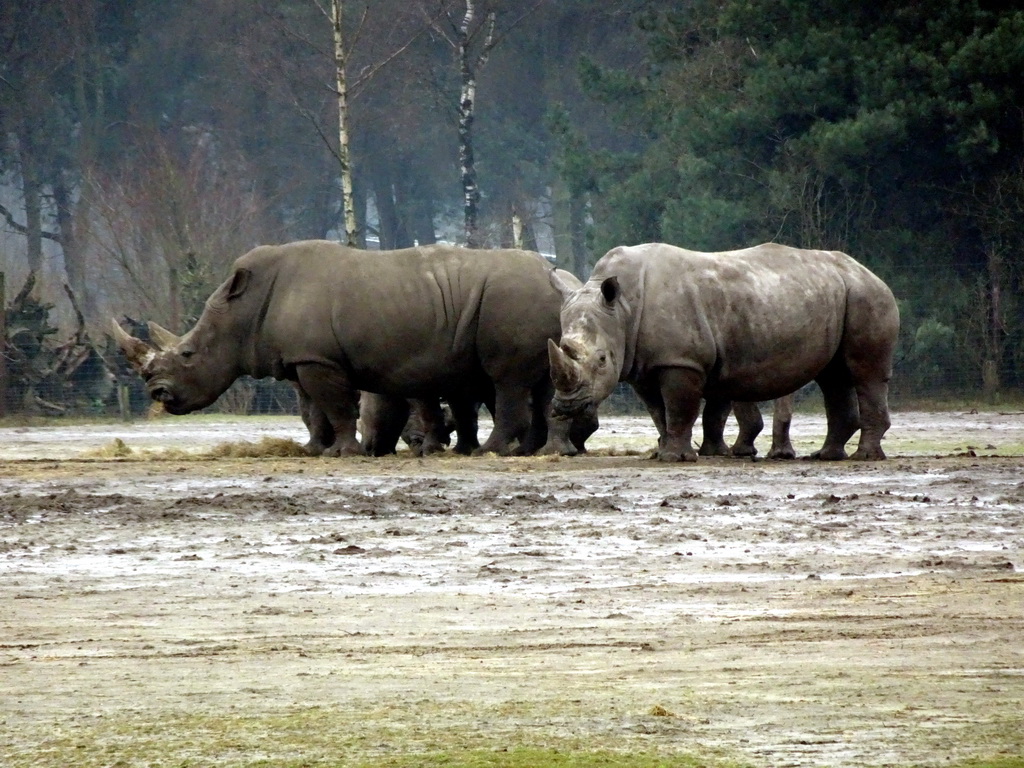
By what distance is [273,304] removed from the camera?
16906 mm

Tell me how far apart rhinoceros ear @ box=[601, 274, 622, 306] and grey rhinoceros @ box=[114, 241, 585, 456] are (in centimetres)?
138

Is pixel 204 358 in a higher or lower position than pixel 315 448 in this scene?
higher

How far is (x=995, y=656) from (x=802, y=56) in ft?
70.1

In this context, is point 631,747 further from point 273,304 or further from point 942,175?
point 942,175

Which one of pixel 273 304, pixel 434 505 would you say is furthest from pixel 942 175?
pixel 434 505

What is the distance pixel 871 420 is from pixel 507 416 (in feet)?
9.22

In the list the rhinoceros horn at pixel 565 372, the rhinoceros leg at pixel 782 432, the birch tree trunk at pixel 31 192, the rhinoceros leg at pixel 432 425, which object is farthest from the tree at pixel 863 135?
the birch tree trunk at pixel 31 192

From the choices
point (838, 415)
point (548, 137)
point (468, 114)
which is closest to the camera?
point (838, 415)

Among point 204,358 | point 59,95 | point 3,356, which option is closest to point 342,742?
point 204,358

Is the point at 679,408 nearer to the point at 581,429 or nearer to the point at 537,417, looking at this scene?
the point at 581,429

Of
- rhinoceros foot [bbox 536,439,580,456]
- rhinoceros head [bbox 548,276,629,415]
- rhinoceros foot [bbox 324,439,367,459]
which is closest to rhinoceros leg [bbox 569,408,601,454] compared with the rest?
rhinoceros foot [bbox 536,439,580,456]

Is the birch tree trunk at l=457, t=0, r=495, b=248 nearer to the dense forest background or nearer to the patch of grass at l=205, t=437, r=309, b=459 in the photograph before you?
the dense forest background

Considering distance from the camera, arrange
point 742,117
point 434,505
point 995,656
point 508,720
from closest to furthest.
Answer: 1. point 508,720
2. point 995,656
3. point 434,505
4. point 742,117

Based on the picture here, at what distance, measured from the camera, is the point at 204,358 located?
1738cm
